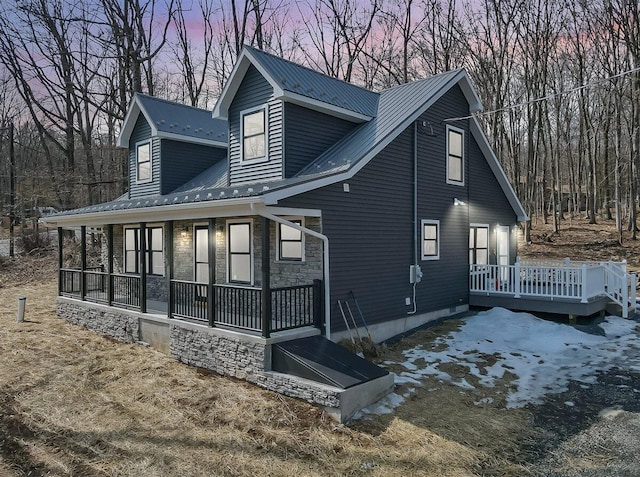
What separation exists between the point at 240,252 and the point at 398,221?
390 cm

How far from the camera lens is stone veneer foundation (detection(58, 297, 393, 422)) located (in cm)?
679

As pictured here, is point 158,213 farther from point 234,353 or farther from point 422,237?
point 422,237

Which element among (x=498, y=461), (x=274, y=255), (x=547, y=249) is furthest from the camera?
(x=547, y=249)

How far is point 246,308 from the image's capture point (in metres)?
9.03

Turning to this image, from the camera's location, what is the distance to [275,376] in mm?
7605

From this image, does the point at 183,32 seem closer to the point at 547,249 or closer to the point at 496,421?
the point at 547,249

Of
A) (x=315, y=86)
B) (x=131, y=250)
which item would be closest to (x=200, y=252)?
(x=131, y=250)

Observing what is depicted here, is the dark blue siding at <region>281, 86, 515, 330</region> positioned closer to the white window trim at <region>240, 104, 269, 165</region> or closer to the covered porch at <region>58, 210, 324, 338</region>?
the covered porch at <region>58, 210, 324, 338</region>

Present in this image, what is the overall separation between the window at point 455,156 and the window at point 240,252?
5.89 metres

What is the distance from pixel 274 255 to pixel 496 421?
221 inches

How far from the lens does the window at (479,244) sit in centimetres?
1375

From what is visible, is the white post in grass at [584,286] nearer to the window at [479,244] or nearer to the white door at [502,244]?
the window at [479,244]

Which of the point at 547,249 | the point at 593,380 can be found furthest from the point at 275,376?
the point at 547,249

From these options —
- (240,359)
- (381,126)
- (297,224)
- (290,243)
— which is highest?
(381,126)
